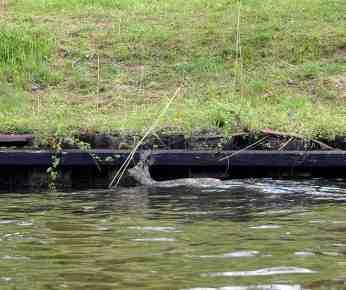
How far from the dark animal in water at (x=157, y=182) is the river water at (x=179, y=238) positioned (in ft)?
0.75

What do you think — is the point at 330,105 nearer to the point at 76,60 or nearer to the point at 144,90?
the point at 144,90

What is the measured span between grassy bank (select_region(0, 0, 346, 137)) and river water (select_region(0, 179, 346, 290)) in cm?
171

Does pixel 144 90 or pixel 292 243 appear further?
pixel 144 90

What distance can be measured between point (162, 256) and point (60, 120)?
5.29m

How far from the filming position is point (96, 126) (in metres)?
9.93

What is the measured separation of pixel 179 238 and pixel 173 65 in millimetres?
7903

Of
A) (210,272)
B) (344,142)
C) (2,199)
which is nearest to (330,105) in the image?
(344,142)

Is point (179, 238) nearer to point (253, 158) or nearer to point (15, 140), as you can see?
point (253, 158)

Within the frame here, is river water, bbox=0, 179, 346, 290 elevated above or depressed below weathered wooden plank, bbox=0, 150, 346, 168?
below

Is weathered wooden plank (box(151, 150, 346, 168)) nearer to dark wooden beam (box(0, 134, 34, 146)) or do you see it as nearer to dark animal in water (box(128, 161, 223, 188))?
dark animal in water (box(128, 161, 223, 188))

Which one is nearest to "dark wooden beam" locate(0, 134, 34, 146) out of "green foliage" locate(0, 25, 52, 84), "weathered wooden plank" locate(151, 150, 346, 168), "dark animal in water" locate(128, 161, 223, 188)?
"dark animal in water" locate(128, 161, 223, 188)

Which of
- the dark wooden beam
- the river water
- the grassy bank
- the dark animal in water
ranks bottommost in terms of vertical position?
the river water

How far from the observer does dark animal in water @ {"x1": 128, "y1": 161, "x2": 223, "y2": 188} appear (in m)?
8.82

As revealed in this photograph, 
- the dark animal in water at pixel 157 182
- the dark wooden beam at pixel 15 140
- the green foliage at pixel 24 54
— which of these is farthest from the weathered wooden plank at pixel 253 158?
the green foliage at pixel 24 54
